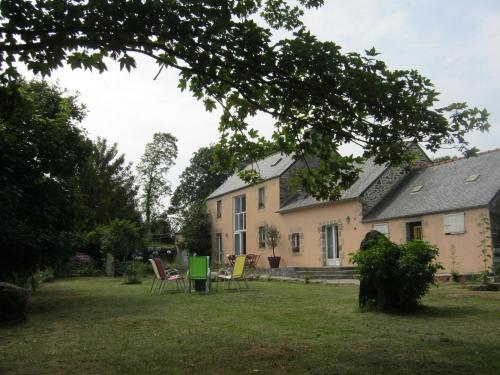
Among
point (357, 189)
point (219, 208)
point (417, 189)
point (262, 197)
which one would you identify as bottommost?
point (417, 189)

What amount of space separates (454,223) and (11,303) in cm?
1401

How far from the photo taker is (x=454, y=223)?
16688 millimetres

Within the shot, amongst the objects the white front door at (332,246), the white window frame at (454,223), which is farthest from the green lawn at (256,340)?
the white front door at (332,246)

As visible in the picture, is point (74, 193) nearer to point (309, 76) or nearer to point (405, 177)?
point (309, 76)

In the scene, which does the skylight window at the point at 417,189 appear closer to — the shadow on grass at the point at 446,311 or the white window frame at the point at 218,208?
the shadow on grass at the point at 446,311

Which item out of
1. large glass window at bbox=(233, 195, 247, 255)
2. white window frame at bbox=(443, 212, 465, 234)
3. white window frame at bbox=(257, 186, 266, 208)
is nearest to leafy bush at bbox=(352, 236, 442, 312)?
white window frame at bbox=(443, 212, 465, 234)

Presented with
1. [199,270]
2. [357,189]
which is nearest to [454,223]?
[357,189]

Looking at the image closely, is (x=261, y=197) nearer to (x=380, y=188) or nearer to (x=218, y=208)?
(x=218, y=208)

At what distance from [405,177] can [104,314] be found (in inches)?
651

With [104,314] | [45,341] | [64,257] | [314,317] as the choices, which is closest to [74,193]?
[64,257]

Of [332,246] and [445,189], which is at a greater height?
[445,189]

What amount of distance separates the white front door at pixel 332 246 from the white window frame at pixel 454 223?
5809 mm

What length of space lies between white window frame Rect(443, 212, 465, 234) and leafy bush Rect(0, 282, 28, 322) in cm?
1373

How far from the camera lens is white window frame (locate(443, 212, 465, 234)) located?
16.4 m
